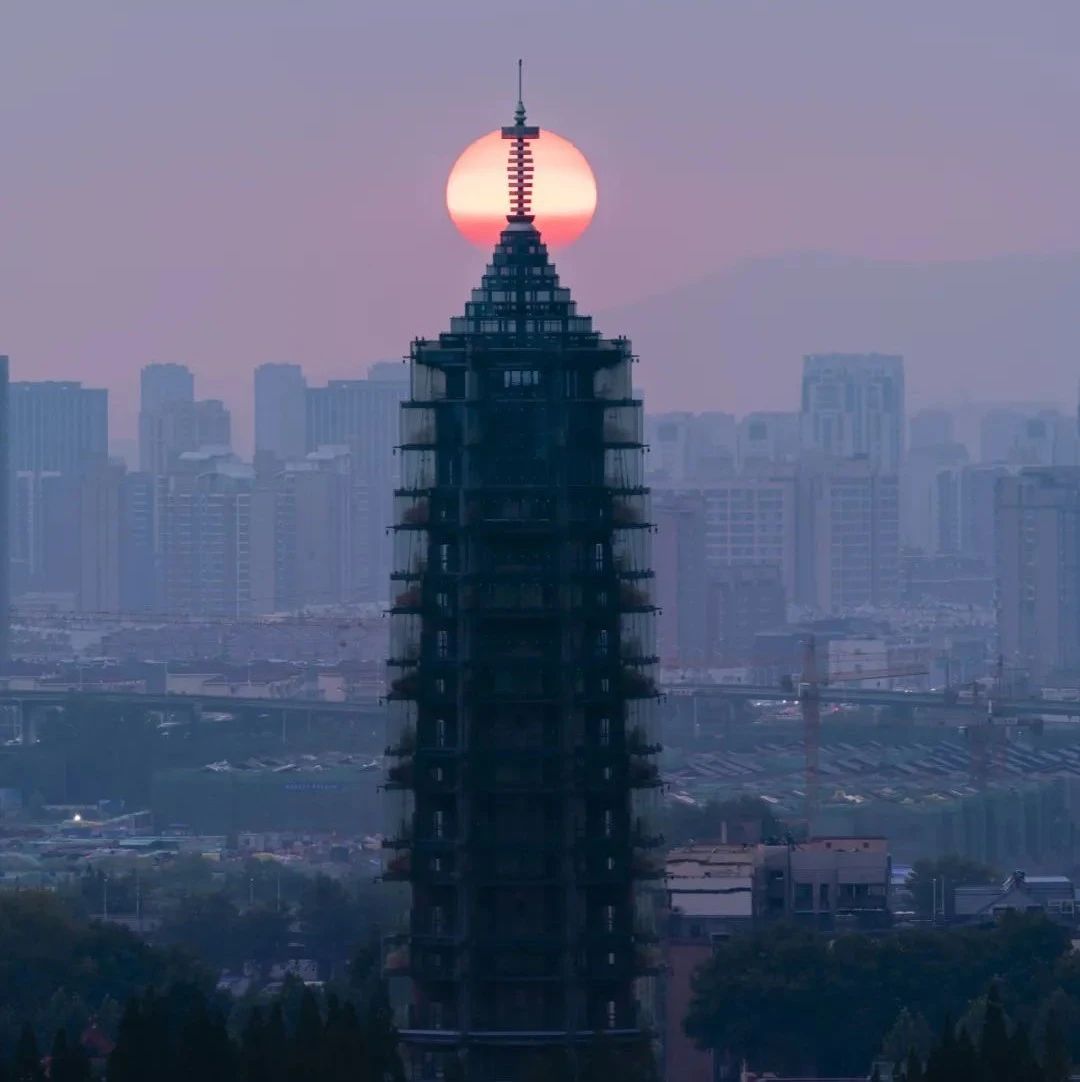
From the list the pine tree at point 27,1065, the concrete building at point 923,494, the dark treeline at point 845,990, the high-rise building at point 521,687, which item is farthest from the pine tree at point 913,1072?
the concrete building at point 923,494

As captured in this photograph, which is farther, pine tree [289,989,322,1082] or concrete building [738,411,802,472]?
concrete building [738,411,802,472]

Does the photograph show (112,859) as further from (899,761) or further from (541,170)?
(541,170)

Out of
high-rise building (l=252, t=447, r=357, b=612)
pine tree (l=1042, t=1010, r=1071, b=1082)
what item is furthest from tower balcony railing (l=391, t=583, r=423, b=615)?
high-rise building (l=252, t=447, r=357, b=612)

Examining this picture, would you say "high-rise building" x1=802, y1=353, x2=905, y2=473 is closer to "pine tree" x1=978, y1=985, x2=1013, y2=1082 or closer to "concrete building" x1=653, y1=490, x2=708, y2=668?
"concrete building" x1=653, y1=490, x2=708, y2=668

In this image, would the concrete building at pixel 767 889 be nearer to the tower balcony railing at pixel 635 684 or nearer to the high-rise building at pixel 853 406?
the tower balcony railing at pixel 635 684

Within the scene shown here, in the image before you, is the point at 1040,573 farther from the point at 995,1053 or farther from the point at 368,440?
the point at 995,1053

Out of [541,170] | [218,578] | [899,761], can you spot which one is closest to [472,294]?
[541,170]

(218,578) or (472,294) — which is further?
(218,578)
